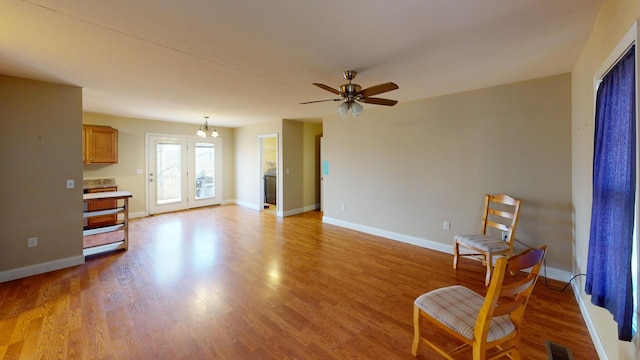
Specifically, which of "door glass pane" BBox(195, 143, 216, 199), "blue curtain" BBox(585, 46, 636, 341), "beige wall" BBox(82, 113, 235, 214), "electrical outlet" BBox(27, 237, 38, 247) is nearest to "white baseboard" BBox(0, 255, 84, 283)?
"electrical outlet" BBox(27, 237, 38, 247)

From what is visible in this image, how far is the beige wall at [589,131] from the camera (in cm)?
146

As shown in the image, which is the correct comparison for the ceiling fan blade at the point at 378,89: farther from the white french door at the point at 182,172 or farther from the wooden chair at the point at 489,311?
the white french door at the point at 182,172

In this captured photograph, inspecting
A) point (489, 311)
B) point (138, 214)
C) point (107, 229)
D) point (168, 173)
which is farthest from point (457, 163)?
point (138, 214)

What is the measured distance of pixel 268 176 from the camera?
26.5 feet

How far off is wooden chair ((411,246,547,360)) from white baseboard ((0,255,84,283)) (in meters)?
4.39

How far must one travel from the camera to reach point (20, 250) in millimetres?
3174

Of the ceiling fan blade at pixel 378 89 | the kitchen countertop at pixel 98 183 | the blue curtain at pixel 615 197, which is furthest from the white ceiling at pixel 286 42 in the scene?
A: the kitchen countertop at pixel 98 183

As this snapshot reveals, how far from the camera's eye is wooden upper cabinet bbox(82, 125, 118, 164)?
532cm

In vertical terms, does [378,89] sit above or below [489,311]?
above

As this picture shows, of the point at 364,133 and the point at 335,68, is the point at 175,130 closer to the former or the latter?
the point at 364,133

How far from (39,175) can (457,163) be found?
5.72 m

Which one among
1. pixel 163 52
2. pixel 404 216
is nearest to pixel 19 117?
pixel 163 52

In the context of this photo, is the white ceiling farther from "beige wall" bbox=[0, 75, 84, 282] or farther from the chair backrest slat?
the chair backrest slat

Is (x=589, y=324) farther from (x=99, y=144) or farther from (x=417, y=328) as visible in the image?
(x=99, y=144)
